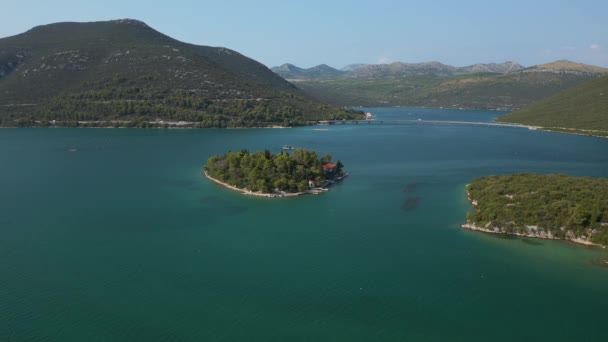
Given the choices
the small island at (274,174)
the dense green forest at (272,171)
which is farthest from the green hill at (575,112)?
the dense green forest at (272,171)

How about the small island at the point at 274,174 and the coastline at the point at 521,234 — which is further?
the small island at the point at 274,174

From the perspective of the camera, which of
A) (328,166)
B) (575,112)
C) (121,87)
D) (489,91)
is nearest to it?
(328,166)

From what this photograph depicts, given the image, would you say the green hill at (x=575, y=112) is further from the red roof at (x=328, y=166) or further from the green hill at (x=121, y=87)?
the red roof at (x=328, y=166)

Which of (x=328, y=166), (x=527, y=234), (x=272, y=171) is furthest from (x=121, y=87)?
(x=527, y=234)

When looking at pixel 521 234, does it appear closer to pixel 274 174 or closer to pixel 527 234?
pixel 527 234

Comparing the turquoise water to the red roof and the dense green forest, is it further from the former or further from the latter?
the red roof

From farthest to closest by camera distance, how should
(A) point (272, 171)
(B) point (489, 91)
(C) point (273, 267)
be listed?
(B) point (489, 91) → (A) point (272, 171) → (C) point (273, 267)

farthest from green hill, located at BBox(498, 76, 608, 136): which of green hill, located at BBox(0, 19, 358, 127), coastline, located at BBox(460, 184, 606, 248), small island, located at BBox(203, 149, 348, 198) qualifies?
coastline, located at BBox(460, 184, 606, 248)

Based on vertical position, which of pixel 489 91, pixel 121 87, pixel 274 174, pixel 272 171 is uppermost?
pixel 489 91
